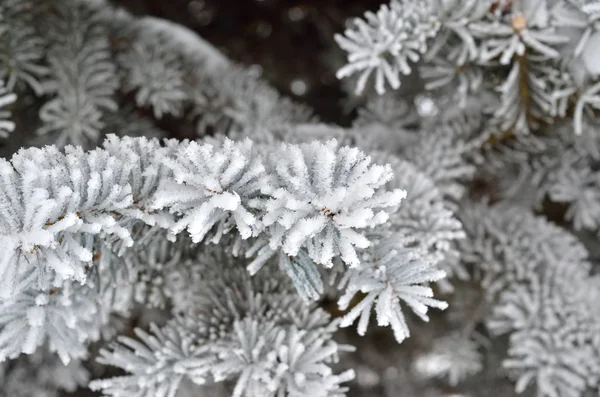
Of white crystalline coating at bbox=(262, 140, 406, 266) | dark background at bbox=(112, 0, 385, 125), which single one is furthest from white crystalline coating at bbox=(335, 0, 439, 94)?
dark background at bbox=(112, 0, 385, 125)

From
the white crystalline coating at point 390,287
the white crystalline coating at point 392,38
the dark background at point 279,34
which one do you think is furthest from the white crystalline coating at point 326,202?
the dark background at point 279,34

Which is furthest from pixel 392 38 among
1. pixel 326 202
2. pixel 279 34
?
pixel 279 34

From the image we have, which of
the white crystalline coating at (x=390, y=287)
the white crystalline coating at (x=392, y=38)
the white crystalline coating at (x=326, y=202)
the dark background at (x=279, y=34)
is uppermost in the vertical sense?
the white crystalline coating at (x=392, y=38)

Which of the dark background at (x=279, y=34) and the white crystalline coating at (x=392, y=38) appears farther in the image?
the dark background at (x=279, y=34)

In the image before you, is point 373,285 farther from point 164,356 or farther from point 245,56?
point 245,56

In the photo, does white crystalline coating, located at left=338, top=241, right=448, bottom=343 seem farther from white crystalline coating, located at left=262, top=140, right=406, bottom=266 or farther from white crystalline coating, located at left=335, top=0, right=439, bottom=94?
white crystalline coating, located at left=335, top=0, right=439, bottom=94

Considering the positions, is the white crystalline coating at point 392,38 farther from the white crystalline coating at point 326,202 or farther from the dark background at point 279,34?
the dark background at point 279,34

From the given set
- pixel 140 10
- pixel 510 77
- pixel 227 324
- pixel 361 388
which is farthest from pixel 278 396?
pixel 140 10

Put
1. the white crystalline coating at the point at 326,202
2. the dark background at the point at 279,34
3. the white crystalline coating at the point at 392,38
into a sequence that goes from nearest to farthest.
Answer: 1. the white crystalline coating at the point at 326,202
2. the white crystalline coating at the point at 392,38
3. the dark background at the point at 279,34

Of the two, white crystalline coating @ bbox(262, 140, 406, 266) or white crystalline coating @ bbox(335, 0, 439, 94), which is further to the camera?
white crystalline coating @ bbox(335, 0, 439, 94)

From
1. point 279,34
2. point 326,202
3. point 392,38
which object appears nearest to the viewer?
point 326,202

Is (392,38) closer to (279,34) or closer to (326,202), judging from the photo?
(326,202)
